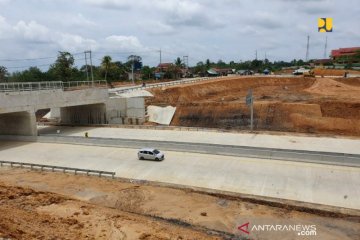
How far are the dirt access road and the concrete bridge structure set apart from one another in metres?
15.3

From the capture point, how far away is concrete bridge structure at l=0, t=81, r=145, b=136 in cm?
3716

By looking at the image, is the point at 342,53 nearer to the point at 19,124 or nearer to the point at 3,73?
the point at 3,73

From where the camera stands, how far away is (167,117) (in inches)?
2168

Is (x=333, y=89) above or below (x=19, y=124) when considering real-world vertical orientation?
above

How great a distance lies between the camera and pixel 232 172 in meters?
24.5

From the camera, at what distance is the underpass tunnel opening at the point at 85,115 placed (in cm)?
5103

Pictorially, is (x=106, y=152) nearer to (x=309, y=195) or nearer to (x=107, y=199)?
(x=107, y=199)

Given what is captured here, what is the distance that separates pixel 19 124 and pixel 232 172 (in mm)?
27612

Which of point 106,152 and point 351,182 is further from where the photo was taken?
point 106,152

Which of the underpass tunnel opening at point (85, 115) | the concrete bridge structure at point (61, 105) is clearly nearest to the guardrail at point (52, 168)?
the concrete bridge structure at point (61, 105)

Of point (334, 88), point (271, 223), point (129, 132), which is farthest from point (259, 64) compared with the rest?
point (271, 223)

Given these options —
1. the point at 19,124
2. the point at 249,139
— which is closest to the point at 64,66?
the point at 19,124

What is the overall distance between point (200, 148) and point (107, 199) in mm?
10574

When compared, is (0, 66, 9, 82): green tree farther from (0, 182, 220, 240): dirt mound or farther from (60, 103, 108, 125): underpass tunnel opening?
(0, 182, 220, 240): dirt mound
